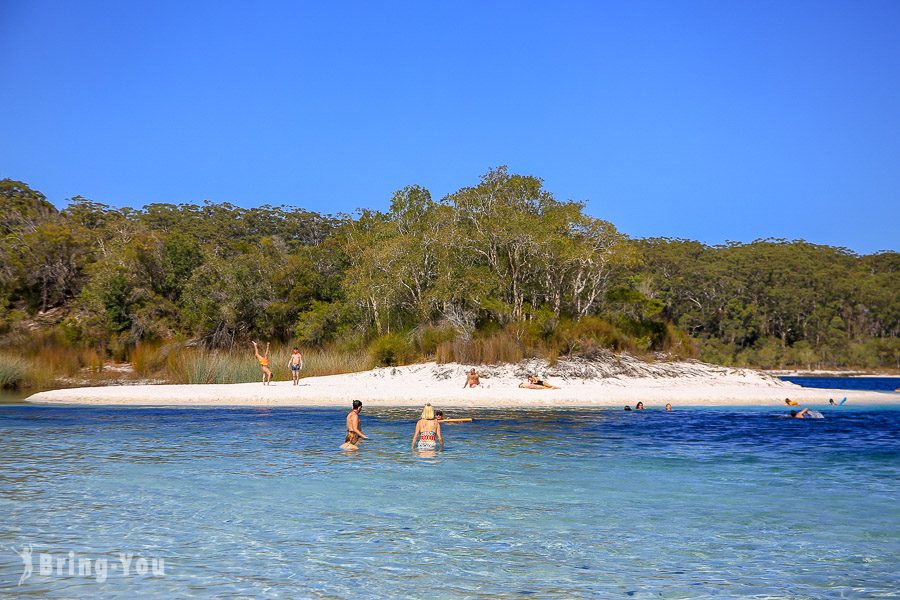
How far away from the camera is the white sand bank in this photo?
94.6ft

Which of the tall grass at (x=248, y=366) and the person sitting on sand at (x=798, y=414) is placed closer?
the person sitting on sand at (x=798, y=414)

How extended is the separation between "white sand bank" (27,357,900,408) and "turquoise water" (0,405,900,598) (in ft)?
28.6

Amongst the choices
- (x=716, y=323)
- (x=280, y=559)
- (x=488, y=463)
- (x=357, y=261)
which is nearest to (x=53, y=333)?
(x=357, y=261)

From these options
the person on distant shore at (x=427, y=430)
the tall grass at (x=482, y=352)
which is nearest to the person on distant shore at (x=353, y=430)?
the person on distant shore at (x=427, y=430)

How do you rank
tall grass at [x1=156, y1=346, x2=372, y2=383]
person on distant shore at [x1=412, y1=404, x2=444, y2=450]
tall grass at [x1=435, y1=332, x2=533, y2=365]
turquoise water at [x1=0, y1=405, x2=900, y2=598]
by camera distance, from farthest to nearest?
1. tall grass at [x1=156, y1=346, x2=372, y2=383]
2. tall grass at [x1=435, y1=332, x2=533, y2=365]
3. person on distant shore at [x1=412, y1=404, x2=444, y2=450]
4. turquoise water at [x1=0, y1=405, x2=900, y2=598]

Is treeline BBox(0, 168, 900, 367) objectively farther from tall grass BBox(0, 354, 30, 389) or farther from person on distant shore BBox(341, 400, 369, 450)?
person on distant shore BBox(341, 400, 369, 450)

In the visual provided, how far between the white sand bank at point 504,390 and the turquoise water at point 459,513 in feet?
28.6

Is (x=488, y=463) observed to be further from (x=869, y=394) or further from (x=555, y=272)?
(x=869, y=394)

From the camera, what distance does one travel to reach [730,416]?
26125mm

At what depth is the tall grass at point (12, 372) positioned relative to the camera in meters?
35.7

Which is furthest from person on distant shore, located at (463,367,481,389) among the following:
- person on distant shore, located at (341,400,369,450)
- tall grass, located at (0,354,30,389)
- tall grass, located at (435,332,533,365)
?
tall grass, located at (0,354,30,389)

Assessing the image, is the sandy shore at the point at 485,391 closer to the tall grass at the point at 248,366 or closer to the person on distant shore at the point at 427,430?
the tall grass at the point at 248,366

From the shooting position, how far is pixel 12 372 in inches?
1420

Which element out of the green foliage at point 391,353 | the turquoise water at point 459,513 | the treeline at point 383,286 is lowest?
the turquoise water at point 459,513
